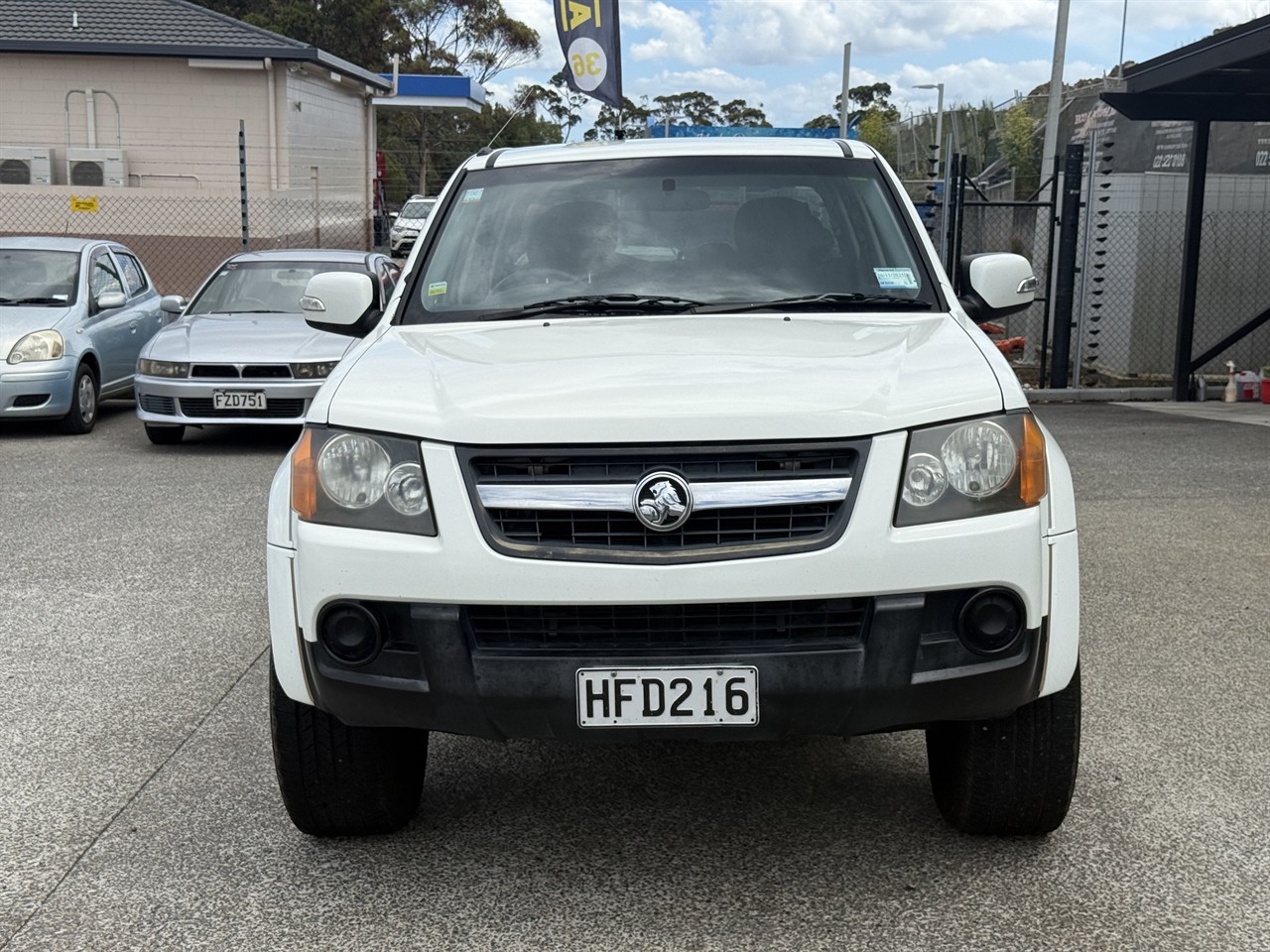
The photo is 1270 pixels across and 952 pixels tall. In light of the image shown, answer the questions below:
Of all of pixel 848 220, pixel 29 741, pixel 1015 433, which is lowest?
pixel 29 741

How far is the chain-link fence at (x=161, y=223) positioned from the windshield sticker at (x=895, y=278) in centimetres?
2050

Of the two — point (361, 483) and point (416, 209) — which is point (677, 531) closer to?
point (361, 483)

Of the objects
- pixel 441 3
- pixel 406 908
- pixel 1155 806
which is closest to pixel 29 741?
pixel 406 908

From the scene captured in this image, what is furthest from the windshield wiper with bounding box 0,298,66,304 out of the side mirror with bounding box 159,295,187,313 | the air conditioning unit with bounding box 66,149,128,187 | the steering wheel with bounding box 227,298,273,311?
the air conditioning unit with bounding box 66,149,128,187

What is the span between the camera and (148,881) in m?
3.55

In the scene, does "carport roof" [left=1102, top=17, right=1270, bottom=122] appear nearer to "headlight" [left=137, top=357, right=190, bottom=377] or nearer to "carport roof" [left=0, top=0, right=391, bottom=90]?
"headlight" [left=137, top=357, right=190, bottom=377]

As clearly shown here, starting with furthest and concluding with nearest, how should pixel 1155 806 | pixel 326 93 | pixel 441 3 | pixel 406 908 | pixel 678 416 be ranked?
pixel 441 3, pixel 326 93, pixel 1155 806, pixel 406 908, pixel 678 416

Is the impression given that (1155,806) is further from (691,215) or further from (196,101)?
(196,101)

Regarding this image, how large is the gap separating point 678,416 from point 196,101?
23616 mm

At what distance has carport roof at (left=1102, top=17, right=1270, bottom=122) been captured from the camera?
11.7 metres

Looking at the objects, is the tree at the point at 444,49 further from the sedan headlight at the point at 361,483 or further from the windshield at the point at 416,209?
the sedan headlight at the point at 361,483

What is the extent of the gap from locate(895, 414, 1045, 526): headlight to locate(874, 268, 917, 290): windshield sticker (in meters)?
1.12

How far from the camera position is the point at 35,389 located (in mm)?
11133

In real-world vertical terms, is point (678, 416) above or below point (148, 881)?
above
